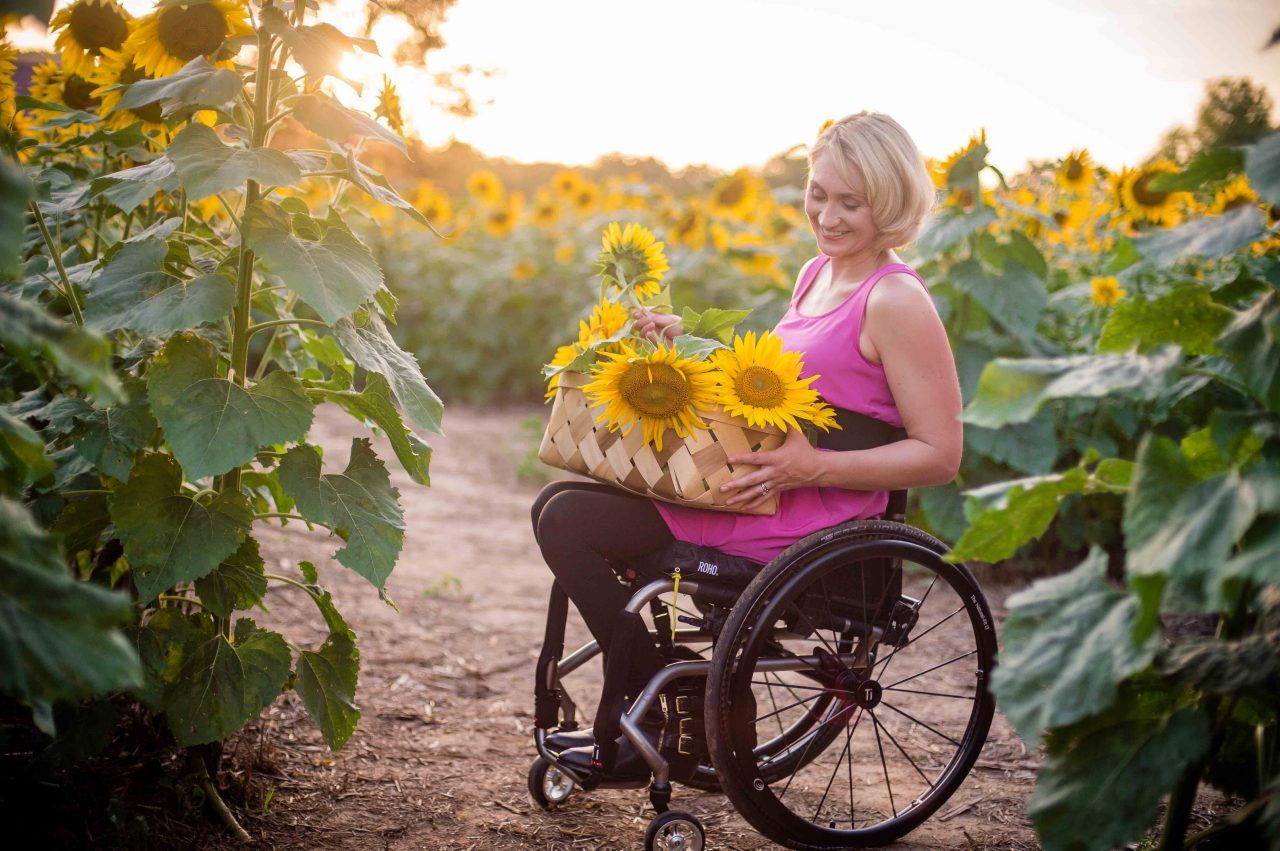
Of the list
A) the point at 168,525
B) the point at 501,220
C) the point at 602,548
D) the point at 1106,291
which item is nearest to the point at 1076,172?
the point at 1106,291

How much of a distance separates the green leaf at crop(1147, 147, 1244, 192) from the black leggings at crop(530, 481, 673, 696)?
1.08m

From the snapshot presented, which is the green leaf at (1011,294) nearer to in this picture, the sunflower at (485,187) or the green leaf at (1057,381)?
the green leaf at (1057,381)

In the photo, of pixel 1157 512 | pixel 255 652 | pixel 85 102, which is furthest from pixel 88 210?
pixel 1157 512

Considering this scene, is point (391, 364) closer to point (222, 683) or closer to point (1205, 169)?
point (222, 683)

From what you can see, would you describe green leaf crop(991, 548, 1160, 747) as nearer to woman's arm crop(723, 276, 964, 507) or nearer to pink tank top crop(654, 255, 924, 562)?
woman's arm crop(723, 276, 964, 507)

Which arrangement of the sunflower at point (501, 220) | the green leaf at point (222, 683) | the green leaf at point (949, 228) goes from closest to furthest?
the green leaf at point (222, 683) < the green leaf at point (949, 228) < the sunflower at point (501, 220)

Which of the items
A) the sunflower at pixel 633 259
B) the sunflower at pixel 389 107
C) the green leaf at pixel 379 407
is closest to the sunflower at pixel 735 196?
the sunflower at pixel 633 259

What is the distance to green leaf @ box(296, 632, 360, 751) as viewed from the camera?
6.40 ft

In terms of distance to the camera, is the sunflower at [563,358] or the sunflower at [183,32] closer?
the sunflower at [183,32]

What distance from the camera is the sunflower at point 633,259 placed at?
2.14 m

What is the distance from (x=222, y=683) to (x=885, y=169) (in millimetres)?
1639

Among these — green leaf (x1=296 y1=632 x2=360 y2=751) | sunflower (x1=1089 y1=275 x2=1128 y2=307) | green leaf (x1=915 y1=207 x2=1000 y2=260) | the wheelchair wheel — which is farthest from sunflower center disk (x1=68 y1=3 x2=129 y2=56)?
sunflower (x1=1089 y1=275 x2=1128 y2=307)

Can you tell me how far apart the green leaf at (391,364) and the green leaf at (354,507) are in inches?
5.4

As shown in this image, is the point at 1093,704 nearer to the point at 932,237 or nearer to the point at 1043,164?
the point at 932,237
